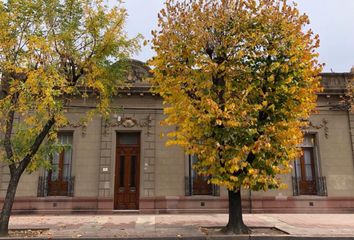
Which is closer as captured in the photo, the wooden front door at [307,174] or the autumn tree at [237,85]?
the autumn tree at [237,85]

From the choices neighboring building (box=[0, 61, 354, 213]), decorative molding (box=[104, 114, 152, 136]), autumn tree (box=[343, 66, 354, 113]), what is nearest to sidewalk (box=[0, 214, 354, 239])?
neighboring building (box=[0, 61, 354, 213])

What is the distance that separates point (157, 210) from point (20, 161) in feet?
19.4

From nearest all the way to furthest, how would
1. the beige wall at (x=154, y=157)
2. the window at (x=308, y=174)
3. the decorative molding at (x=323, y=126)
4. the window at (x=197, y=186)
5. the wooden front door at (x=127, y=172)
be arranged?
1. the beige wall at (x=154, y=157)
2. the wooden front door at (x=127, y=172)
3. the window at (x=197, y=186)
4. the window at (x=308, y=174)
5. the decorative molding at (x=323, y=126)

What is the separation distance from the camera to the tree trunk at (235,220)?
910cm

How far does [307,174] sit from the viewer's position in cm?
1441

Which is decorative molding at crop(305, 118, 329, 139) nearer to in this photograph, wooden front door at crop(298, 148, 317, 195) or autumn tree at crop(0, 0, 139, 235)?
wooden front door at crop(298, 148, 317, 195)

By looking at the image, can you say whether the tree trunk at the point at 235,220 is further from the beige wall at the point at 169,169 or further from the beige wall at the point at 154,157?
the beige wall at the point at 169,169

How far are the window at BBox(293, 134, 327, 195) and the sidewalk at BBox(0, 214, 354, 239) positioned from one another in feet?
4.27

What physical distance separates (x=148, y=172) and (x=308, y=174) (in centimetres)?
705

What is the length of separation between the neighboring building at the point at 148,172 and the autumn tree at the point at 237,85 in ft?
14.9

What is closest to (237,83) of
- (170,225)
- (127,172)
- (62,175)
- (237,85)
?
(237,85)

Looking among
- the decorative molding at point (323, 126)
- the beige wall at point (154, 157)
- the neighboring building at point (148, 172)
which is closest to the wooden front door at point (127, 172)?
the neighboring building at point (148, 172)

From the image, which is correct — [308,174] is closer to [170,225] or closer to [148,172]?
[148,172]

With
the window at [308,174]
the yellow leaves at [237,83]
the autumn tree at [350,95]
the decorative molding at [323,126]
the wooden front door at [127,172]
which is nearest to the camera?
the yellow leaves at [237,83]
